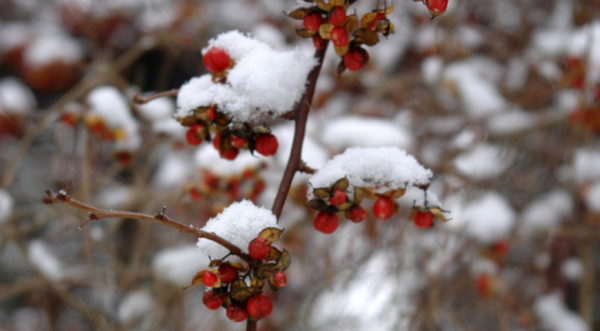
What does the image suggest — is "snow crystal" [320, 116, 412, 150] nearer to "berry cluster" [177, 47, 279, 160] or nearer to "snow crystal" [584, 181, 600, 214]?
"snow crystal" [584, 181, 600, 214]

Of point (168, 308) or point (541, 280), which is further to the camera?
point (541, 280)

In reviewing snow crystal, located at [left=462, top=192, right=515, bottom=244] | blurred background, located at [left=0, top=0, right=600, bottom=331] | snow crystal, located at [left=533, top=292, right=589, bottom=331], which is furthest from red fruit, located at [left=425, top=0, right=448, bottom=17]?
snow crystal, located at [left=533, top=292, right=589, bottom=331]

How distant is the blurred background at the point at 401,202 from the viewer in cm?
152

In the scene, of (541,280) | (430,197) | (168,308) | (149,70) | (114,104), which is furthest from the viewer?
(149,70)

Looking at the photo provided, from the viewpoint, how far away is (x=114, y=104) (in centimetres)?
152

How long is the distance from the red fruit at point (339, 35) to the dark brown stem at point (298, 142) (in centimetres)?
7

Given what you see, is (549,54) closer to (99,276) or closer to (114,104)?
(114,104)

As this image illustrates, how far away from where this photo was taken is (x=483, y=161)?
1752 millimetres

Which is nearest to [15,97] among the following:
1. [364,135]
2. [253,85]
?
[364,135]

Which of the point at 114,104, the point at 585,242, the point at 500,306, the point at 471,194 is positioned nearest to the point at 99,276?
the point at 114,104

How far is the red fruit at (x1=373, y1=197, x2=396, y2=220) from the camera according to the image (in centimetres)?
67

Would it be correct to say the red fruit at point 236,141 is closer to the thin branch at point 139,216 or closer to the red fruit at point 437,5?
the thin branch at point 139,216

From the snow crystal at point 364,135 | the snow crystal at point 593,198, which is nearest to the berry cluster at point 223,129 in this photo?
the snow crystal at point 364,135

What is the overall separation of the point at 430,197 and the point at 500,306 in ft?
4.53
